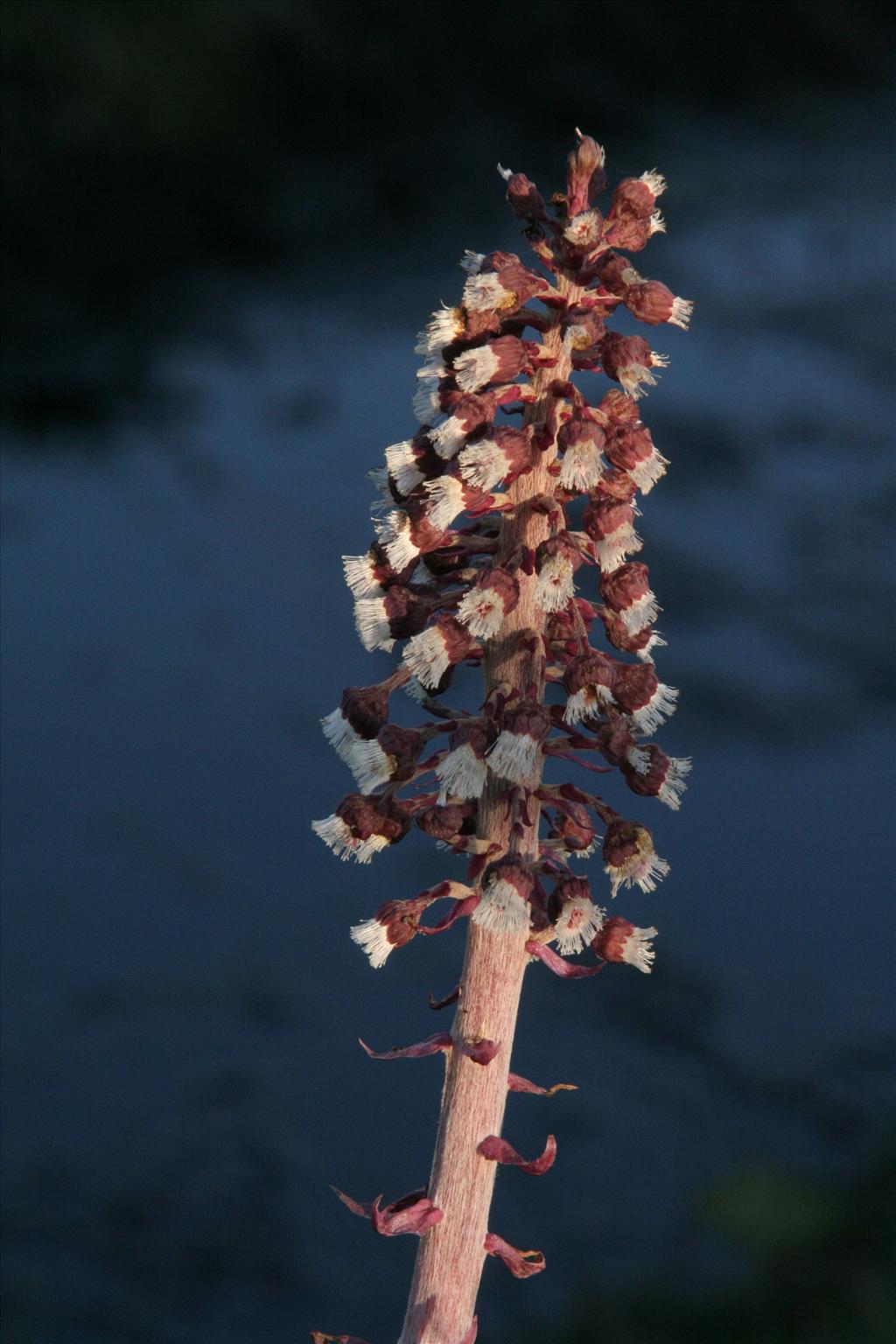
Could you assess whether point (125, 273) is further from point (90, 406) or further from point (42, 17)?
point (42, 17)

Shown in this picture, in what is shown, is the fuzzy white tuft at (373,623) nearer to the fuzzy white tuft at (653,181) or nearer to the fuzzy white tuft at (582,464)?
the fuzzy white tuft at (582,464)

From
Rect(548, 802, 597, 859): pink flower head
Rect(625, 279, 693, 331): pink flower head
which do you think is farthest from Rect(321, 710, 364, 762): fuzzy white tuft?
Rect(625, 279, 693, 331): pink flower head

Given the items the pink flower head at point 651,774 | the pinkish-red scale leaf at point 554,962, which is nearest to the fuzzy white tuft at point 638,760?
the pink flower head at point 651,774

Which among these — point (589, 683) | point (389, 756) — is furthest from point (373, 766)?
point (589, 683)

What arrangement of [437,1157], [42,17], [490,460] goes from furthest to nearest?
1. [42,17]
2. [437,1157]
3. [490,460]

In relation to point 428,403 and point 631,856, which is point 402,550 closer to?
point 428,403

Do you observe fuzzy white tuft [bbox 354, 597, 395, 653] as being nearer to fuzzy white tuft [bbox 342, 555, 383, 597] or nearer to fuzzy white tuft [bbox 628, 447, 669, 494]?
fuzzy white tuft [bbox 342, 555, 383, 597]

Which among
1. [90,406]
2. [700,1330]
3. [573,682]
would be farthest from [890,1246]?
[90,406]
